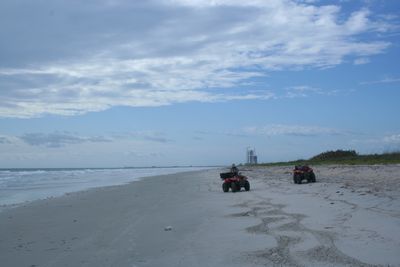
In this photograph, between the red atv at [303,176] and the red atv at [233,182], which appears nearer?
the red atv at [233,182]

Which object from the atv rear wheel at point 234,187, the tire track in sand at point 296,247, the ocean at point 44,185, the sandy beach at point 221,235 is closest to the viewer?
the tire track in sand at point 296,247

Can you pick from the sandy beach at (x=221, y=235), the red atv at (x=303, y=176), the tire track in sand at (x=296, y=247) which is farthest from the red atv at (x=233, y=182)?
the tire track in sand at (x=296, y=247)

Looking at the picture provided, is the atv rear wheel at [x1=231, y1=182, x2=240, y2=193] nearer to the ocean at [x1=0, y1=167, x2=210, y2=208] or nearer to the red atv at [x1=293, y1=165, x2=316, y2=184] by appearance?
the red atv at [x1=293, y1=165, x2=316, y2=184]

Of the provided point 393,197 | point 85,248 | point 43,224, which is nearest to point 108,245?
point 85,248

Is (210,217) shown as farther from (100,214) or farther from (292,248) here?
(292,248)

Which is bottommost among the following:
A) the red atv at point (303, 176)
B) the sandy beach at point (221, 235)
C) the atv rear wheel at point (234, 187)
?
the sandy beach at point (221, 235)

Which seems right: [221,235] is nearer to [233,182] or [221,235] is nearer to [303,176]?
[233,182]

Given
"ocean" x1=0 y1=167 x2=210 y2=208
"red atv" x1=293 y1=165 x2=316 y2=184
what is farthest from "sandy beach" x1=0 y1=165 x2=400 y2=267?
"red atv" x1=293 y1=165 x2=316 y2=184

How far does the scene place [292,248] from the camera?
874cm

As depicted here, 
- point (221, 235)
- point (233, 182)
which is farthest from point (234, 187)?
point (221, 235)

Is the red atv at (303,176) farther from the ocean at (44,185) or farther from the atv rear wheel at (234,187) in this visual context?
the ocean at (44,185)

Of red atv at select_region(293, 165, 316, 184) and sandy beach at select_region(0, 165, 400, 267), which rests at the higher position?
red atv at select_region(293, 165, 316, 184)

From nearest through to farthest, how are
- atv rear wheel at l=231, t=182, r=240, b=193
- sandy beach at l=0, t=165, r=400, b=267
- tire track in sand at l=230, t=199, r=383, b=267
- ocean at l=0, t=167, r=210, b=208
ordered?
tire track in sand at l=230, t=199, r=383, b=267
sandy beach at l=0, t=165, r=400, b=267
atv rear wheel at l=231, t=182, r=240, b=193
ocean at l=0, t=167, r=210, b=208

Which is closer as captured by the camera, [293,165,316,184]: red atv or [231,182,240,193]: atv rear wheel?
[231,182,240,193]: atv rear wheel
